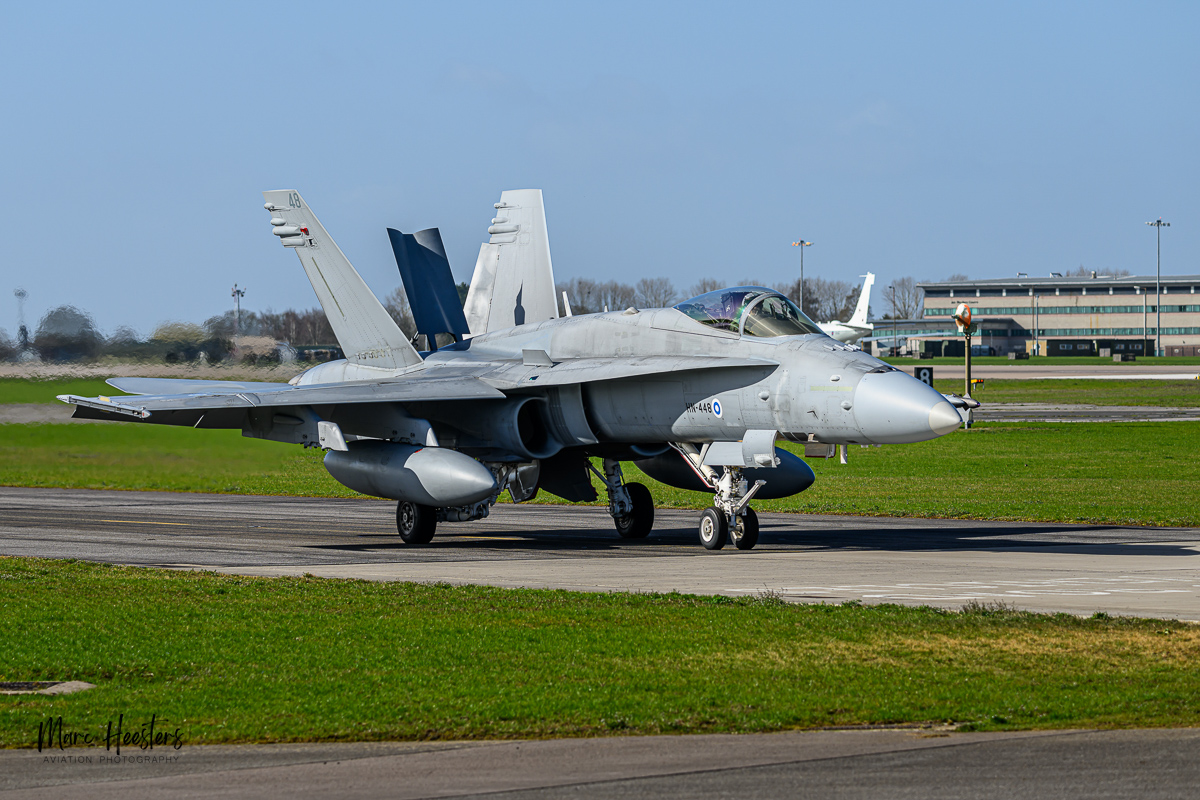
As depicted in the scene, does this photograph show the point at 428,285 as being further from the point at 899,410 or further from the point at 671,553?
the point at 899,410

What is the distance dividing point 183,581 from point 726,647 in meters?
6.74

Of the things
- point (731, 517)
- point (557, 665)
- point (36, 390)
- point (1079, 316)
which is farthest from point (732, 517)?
point (1079, 316)

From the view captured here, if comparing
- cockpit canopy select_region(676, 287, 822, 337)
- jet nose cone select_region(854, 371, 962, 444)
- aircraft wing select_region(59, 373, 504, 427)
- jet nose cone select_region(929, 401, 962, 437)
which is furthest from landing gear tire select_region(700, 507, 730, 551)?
jet nose cone select_region(929, 401, 962, 437)

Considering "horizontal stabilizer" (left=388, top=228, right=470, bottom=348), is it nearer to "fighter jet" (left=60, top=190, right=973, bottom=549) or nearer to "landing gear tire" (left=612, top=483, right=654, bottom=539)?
"fighter jet" (left=60, top=190, right=973, bottom=549)

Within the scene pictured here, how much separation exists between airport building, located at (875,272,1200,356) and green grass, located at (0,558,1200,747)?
141m

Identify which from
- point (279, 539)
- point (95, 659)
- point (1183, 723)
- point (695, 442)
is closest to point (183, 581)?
point (95, 659)

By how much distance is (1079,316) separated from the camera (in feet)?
507

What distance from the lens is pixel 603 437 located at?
65.6ft

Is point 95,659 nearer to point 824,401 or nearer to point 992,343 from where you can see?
point 824,401

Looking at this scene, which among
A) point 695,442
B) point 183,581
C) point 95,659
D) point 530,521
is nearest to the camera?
point 95,659

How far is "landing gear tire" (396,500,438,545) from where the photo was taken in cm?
2042

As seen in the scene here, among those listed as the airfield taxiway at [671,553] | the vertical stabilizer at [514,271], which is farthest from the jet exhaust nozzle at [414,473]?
the vertical stabilizer at [514,271]

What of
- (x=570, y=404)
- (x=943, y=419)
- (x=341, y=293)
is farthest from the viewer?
(x=341, y=293)

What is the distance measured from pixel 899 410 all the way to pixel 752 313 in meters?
2.98
